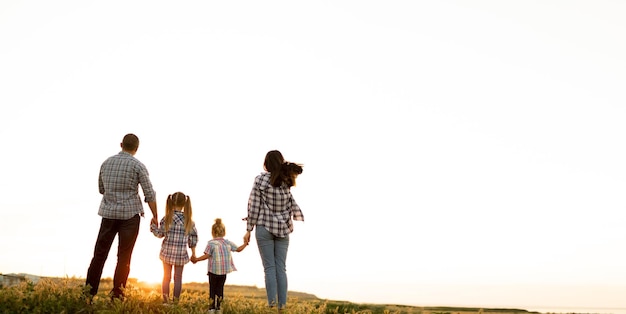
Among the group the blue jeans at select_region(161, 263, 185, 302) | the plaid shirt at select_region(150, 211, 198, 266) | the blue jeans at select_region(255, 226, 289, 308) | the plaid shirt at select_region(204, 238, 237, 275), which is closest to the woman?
the blue jeans at select_region(255, 226, 289, 308)

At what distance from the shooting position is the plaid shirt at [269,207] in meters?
11.4

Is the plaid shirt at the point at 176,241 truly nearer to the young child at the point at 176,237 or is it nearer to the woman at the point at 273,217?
the young child at the point at 176,237

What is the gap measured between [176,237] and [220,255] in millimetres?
971

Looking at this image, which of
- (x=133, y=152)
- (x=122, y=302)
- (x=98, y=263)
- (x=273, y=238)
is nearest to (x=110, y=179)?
(x=133, y=152)

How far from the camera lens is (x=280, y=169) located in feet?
37.7

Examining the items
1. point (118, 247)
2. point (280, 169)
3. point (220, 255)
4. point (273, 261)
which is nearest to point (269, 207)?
point (280, 169)

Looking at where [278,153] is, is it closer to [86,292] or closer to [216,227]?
[216,227]

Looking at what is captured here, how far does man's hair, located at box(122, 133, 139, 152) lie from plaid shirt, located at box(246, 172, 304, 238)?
2.34m

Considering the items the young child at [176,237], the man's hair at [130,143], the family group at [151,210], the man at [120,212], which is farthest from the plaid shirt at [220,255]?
the man's hair at [130,143]

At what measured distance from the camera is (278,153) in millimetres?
11641

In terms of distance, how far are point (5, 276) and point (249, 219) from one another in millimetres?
A: 8553

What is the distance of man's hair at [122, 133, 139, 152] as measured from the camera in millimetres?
11797

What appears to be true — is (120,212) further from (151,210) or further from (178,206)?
(178,206)

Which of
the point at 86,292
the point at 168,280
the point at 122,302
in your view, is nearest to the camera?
the point at 122,302
